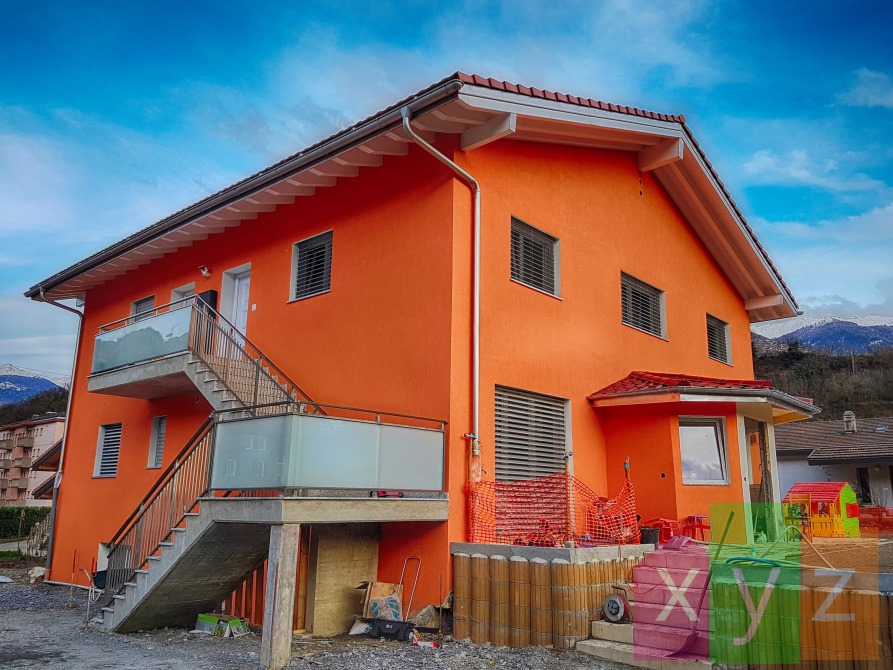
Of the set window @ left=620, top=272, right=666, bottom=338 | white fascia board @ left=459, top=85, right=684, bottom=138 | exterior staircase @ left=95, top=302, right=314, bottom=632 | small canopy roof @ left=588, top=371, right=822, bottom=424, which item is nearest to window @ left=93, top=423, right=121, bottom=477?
exterior staircase @ left=95, top=302, right=314, bottom=632

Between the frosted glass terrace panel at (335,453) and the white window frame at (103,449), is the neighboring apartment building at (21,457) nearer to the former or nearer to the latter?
the white window frame at (103,449)

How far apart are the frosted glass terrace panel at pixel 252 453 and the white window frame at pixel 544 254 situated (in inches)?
188

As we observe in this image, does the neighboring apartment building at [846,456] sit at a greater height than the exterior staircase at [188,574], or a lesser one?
greater

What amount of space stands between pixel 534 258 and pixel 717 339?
25.3 ft

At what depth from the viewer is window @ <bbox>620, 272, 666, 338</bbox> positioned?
14.0 m

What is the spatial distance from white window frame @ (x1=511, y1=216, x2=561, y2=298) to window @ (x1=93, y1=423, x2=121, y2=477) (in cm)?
1068

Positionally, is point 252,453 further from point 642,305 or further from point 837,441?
point 837,441

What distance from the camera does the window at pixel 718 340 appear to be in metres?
17.0

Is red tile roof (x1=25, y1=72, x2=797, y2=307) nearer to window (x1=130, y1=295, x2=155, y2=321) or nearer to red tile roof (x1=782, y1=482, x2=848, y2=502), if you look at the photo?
window (x1=130, y1=295, x2=155, y2=321)

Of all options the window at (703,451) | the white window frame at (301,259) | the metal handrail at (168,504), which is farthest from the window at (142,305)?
the window at (703,451)

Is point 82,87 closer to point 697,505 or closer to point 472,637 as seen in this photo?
point 472,637

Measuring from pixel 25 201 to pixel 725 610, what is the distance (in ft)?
56.5

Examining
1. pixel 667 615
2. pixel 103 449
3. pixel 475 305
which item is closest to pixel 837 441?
pixel 475 305

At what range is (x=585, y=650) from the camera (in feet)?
25.9
